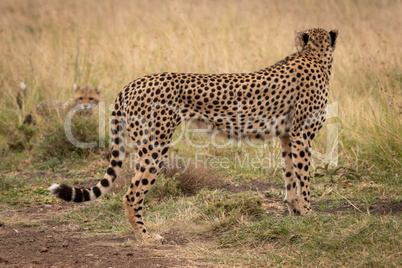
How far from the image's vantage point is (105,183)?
3.57m

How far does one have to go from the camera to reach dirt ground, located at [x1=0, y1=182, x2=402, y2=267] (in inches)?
123

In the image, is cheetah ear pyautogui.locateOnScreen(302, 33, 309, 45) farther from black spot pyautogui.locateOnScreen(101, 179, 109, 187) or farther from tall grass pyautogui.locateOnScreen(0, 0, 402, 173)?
black spot pyautogui.locateOnScreen(101, 179, 109, 187)

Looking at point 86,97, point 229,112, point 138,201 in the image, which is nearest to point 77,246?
point 138,201

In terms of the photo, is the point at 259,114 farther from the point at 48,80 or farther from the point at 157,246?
the point at 48,80

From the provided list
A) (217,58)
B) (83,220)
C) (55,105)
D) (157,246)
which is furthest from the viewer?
(217,58)

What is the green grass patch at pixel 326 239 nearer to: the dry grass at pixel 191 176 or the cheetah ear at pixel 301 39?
the dry grass at pixel 191 176

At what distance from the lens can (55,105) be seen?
6.78 meters

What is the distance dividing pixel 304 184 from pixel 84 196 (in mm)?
1551

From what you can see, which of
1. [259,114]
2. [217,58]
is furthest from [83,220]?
[217,58]

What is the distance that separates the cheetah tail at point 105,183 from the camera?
3.32 meters

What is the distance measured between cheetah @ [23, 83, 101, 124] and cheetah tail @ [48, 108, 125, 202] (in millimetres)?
2921

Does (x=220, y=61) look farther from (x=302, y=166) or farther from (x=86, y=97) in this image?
(x=302, y=166)

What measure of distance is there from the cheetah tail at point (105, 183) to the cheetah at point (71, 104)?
2.92 m

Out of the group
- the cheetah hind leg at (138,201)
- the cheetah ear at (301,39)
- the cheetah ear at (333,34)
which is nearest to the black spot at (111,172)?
the cheetah hind leg at (138,201)
